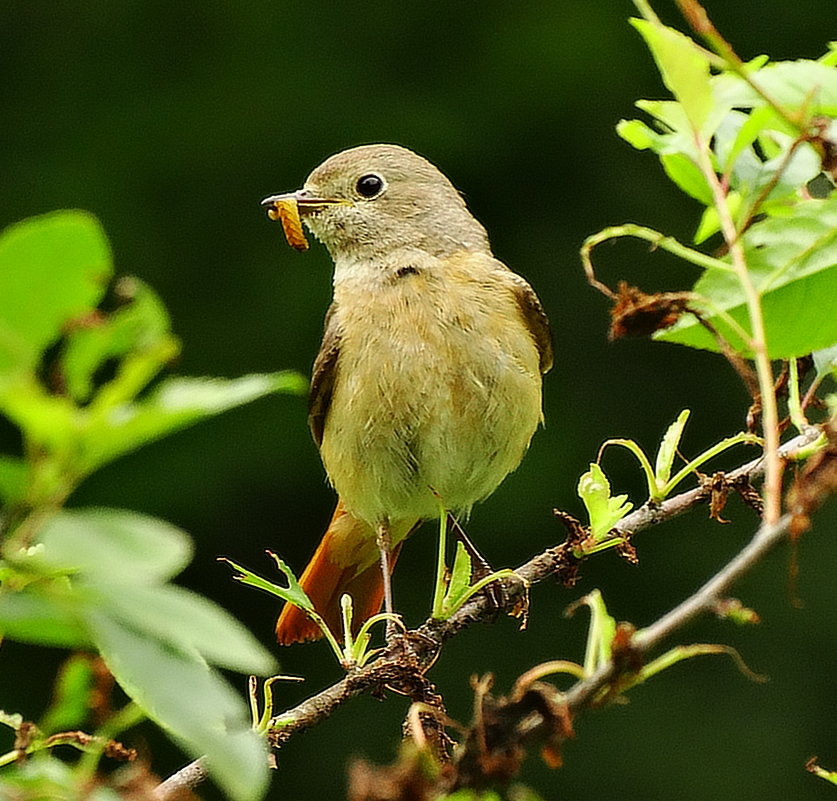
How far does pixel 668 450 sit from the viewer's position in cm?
179

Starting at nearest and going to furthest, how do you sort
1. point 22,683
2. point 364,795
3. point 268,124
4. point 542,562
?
1. point 364,795
2. point 542,562
3. point 22,683
4. point 268,124

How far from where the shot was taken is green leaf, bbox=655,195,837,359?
1179 millimetres

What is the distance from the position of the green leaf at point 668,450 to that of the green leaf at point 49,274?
107 cm

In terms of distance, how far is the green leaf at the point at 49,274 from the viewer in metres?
0.71

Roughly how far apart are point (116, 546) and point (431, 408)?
2322mm

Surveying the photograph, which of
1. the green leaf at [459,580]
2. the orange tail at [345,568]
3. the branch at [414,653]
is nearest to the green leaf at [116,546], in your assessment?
the branch at [414,653]

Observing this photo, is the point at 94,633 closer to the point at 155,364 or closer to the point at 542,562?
the point at 155,364

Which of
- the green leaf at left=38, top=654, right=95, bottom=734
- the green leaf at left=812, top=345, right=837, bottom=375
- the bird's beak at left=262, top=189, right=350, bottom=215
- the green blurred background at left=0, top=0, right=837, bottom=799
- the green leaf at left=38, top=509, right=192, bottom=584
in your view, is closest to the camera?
the green leaf at left=38, top=509, right=192, bottom=584

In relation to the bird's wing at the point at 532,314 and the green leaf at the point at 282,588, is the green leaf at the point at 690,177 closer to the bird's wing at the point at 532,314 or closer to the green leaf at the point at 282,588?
the green leaf at the point at 282,588

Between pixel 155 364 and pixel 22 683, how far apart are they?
562 cm

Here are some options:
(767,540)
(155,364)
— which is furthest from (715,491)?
(155,364)

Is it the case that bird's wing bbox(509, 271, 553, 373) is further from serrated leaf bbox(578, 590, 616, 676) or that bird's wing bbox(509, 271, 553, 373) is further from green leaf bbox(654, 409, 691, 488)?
serrated leaf bbox(578, 590, 616, 676)

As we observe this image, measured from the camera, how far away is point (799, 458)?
65.2 inches

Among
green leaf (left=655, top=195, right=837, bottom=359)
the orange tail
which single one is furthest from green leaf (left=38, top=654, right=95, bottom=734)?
the orange tail
